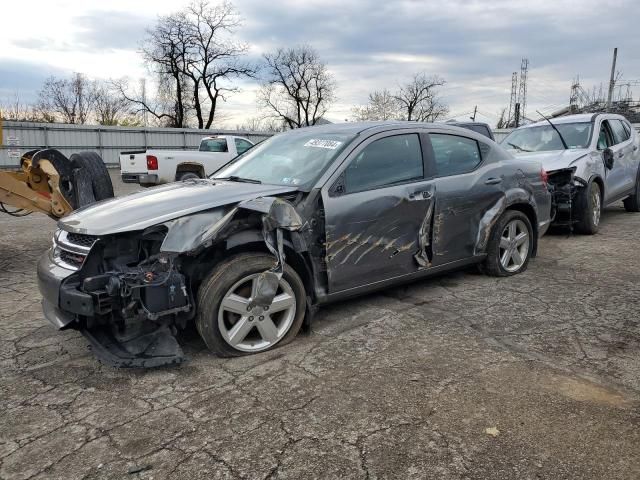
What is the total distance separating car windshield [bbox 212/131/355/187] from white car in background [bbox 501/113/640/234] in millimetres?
4439

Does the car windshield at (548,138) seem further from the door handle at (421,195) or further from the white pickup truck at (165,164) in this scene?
the white pickup truck at (165,164)

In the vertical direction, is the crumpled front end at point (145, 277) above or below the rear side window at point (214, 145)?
below

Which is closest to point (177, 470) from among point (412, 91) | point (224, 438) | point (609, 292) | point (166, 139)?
point (224, 438)

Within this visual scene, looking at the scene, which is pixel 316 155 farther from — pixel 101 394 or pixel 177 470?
pixel 177 470

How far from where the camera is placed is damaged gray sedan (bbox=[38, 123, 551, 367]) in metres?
3.32

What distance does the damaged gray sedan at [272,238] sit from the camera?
10.9 ft

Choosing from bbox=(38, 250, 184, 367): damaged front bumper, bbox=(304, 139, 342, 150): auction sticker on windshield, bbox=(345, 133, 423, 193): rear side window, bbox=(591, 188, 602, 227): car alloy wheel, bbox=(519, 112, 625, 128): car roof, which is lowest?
bbox=(38, 250, 184, 367): damaged front bumper

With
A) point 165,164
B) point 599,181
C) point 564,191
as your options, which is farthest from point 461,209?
point 165,164

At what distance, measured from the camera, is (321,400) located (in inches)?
120

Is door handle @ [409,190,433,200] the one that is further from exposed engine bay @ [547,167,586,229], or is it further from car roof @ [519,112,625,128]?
car roof @ [519,112,625,128]

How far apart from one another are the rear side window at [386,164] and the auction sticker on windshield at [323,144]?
0.71 ft

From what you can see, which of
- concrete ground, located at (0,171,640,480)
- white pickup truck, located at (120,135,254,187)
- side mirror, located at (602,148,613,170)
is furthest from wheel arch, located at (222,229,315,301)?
white pickup truck, located at (120,135,254,187)

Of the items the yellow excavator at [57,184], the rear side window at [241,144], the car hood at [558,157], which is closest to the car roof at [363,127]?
the yellow excavator at [57,184]

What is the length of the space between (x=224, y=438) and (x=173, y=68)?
42.6 m
